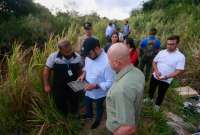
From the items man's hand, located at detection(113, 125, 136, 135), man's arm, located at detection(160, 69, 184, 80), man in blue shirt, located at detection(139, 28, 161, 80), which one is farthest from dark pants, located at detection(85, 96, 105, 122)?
man in blue shirt, located at detection(139, 28, 161, 80)

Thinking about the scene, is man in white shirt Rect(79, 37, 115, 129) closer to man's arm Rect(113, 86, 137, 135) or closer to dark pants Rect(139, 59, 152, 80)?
man's arm Rect(113, 86, 137, 135)

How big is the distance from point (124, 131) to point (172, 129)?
3.47 m

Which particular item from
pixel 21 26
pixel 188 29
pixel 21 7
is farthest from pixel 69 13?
pixel 188 29

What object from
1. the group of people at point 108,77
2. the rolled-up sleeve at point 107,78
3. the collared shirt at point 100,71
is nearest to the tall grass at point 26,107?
the group of people at point 108,77

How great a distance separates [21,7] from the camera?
2983cm

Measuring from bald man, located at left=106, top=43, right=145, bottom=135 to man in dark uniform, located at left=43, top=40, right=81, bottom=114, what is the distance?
2.27 meters

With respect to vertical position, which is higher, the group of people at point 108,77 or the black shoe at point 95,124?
the group of people at point 108,77

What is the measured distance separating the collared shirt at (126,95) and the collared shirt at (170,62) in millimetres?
3128

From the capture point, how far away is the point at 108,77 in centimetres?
520

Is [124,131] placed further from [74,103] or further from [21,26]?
[21,26]

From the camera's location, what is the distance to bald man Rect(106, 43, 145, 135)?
3131 mm

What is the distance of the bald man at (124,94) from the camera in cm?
313

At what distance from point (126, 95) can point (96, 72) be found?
7.31 feet

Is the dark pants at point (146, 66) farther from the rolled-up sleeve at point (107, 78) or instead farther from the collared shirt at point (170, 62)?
the rolled-up sleeve at point (107, 78)
